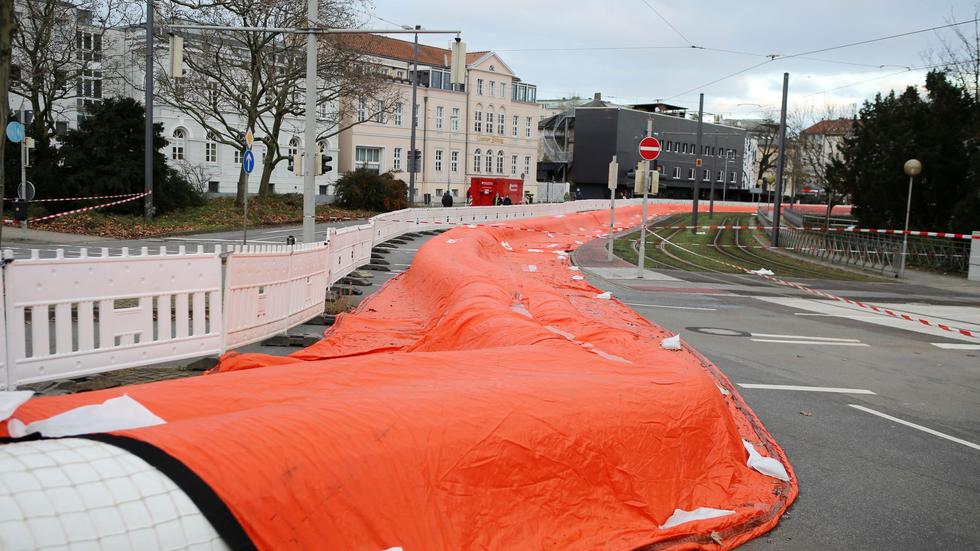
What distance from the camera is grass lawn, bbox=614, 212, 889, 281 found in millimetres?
25844

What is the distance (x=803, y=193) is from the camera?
120 m

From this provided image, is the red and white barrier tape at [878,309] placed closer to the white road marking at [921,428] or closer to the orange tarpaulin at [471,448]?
the white road marking at [921,428]

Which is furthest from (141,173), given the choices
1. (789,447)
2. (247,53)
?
(789,447)

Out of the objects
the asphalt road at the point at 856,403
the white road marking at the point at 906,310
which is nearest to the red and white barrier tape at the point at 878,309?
the white road marking at the point at 906,310

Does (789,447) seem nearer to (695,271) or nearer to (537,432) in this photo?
(537,432)

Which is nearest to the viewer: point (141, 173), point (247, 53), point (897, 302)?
point (897, 302)

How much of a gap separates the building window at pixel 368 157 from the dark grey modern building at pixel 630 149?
28.0 meters

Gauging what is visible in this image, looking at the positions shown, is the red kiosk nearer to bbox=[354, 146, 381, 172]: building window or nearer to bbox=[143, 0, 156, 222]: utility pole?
bbox=[354, 146, 381, 172]: building window

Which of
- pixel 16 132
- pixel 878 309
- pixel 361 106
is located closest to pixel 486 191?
pixel 361 106

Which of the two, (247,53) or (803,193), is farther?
(803,193)

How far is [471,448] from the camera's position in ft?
14.3

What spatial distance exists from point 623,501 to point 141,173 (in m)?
32.9

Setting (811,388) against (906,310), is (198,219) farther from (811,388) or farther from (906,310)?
(811,388)

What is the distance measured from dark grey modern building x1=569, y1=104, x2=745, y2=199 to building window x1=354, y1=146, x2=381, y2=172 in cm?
2798
